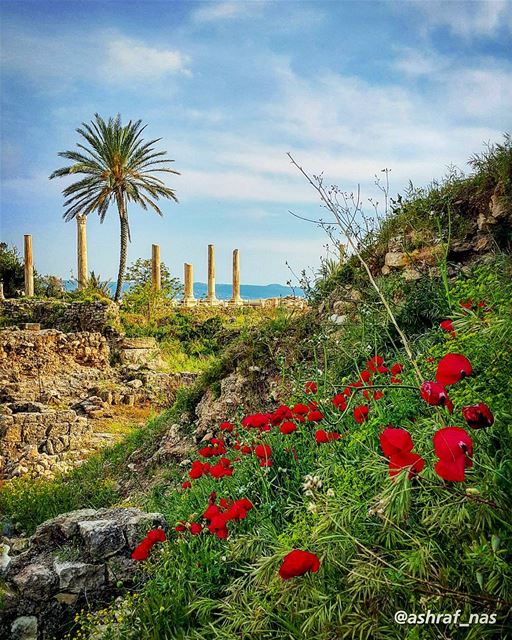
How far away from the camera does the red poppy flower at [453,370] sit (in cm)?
186

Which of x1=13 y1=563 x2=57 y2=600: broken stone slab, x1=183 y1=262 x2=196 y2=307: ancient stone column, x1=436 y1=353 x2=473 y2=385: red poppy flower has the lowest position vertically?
x1=13 y1=563 x2=57 y2=600: broken stone slab

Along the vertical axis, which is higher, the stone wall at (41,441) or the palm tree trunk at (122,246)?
the palm tree trunk at (122,246)

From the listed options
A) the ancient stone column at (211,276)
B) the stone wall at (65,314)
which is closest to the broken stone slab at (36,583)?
the stone wall at (65,314)

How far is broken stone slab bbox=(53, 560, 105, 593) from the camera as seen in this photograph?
3.51 m

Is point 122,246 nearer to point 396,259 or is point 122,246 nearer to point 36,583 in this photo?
point 396,259

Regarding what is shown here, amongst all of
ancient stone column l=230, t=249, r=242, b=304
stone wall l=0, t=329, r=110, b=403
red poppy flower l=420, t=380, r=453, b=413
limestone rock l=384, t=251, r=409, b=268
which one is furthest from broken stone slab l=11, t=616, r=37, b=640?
ancient stone column l=230, t=249, r=242, b=304

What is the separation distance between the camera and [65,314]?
21562mm

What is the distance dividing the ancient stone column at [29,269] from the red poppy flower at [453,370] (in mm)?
25235

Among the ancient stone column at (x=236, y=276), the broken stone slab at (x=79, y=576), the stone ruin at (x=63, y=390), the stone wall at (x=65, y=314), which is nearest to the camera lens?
the broken stone slab at (x=79, y=576)

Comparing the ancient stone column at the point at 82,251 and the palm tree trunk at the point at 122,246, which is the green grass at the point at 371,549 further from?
the ancient stone column at the point at 82,251

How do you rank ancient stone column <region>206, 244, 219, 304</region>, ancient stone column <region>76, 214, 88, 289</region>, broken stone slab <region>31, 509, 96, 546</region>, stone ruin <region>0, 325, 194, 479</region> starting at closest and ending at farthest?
broken stone slab <region>31, 509, 96, 546</region>, stone ruin <region>0, 325, 194, 479</region>, ancient stone column <region>76, 214, 88, 289</region>, ancient stone column <region>206, 244, 219, 304</region>

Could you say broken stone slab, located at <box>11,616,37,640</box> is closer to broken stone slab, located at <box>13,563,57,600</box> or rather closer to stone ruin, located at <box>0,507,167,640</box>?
stone ruin, located at <box>0,507,167,640</box>

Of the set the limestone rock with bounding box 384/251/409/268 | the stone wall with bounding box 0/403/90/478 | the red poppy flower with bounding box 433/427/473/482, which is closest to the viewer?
the red poppy flower with bounding box 433/427/473/482

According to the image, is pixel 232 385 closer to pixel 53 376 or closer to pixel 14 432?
pixel 14 432
